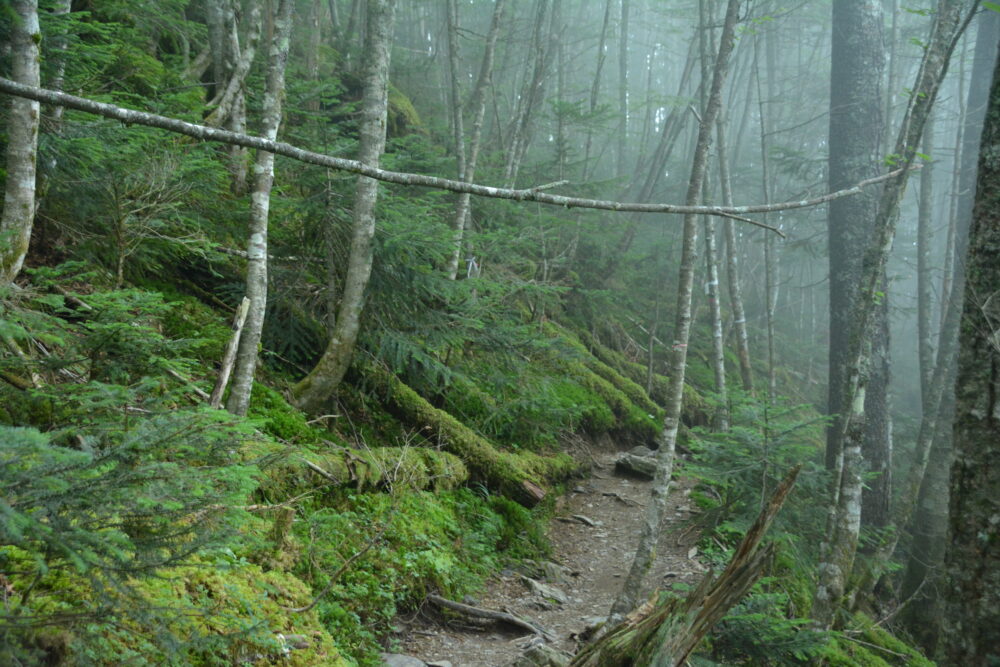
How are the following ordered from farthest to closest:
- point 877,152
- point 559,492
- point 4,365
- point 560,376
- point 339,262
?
1. point 560,376
2. point 877,152
3. point 559,492
4. point 339,262
5. point 4,365

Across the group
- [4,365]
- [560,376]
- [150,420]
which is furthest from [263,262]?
[560,376]

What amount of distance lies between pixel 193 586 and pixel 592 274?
14.0 meters

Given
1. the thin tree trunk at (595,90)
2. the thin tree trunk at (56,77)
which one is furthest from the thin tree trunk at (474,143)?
the thin tree trunk at (56,77)

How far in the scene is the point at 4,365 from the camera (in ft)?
8.15

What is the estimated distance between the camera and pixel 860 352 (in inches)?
240

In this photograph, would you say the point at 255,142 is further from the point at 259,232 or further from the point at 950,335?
the point at 950,335

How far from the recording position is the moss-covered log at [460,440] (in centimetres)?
738

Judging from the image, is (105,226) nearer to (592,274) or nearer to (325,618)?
(325,618)

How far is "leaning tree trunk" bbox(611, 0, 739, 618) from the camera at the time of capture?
5.66 metres

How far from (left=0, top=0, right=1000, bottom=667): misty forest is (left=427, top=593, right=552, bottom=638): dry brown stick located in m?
0.03

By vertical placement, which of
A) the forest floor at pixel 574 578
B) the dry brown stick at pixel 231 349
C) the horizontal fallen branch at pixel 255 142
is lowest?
the forest floor at pixel 574 578

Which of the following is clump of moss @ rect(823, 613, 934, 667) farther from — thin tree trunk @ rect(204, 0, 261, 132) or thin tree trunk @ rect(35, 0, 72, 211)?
thin tree trunk @ rect(204, 0, 261, 132)

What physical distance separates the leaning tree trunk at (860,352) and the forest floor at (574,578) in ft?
4.77

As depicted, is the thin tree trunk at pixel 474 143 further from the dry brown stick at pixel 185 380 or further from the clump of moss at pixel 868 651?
the clump of moss at pixel 868 651
